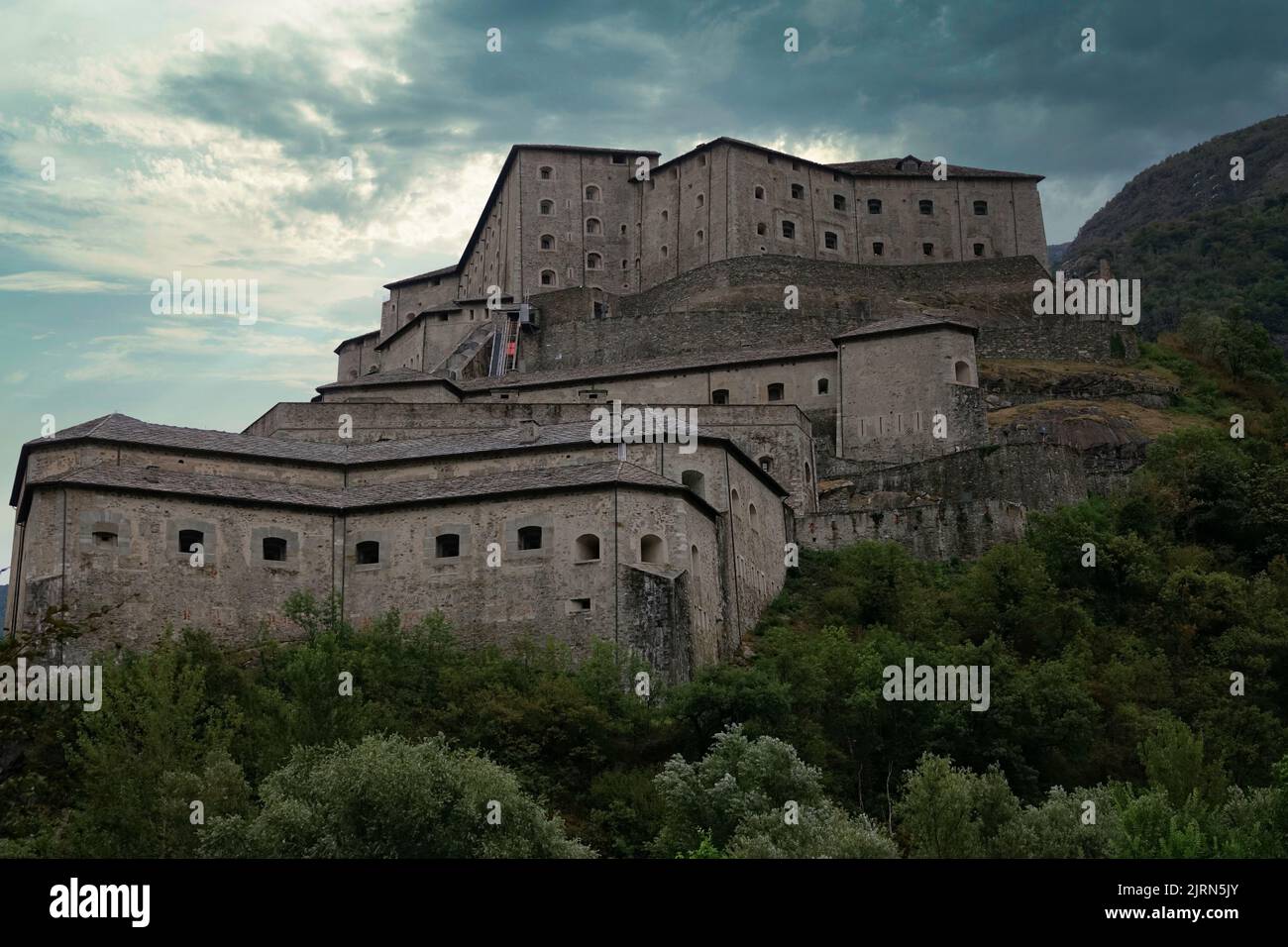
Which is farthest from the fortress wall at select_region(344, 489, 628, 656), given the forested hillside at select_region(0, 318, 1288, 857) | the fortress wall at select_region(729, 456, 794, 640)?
the fortress wall at select_region(729, 456, 794, 640)

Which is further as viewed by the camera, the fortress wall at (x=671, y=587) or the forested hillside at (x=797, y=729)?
the fortress wall at (x=671, y=587)

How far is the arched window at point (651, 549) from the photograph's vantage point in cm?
4400

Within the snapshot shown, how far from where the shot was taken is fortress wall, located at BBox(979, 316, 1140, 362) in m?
74.9

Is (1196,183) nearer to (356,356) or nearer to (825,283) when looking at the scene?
(825,283)

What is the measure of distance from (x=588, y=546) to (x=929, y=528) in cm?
1541

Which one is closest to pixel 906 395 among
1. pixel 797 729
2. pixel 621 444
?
pixel 621 444

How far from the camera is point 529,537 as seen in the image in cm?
4478

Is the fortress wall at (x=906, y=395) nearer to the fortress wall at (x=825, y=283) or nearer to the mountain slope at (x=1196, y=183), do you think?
the fortress wall at (x=825, y=283)

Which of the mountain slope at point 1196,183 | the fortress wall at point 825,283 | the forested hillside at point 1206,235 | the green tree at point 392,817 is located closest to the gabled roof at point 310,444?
the green tree at point 392,817

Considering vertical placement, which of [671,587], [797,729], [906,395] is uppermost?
[906,395]

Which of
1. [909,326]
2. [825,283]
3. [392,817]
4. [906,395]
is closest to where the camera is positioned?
[392,817]

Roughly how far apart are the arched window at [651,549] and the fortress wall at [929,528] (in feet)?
40.9
